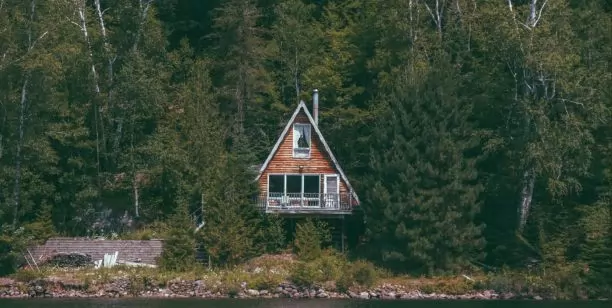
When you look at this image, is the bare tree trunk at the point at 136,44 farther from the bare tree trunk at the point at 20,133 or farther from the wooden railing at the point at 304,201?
the wooden railing at the point at 304,201

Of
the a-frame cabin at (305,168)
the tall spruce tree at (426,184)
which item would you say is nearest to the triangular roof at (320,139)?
the a-frame cabin at (305,168)

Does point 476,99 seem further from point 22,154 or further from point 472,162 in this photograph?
point 22,154

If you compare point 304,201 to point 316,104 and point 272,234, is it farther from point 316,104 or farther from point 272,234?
point 316,104

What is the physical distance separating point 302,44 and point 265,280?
18.7 meters

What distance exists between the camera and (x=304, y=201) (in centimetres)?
5959

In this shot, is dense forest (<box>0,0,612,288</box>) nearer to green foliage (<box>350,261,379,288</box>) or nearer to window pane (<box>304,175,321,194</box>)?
green foliage (<box>350,261,379,288</box>)

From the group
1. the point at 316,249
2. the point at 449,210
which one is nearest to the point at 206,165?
the point at 316,249

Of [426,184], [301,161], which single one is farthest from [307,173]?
[426,184]

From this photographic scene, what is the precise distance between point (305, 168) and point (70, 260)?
1197 centimetres

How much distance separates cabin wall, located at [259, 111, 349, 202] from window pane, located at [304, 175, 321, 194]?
2.03 feet

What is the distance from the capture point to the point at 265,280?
2109 inches

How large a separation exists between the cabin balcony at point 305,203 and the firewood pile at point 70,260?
27.4 ft

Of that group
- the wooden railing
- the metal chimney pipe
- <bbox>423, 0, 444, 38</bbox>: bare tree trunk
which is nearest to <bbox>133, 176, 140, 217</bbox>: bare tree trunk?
the wooden railing

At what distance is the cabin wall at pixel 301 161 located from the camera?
60.2 meters
